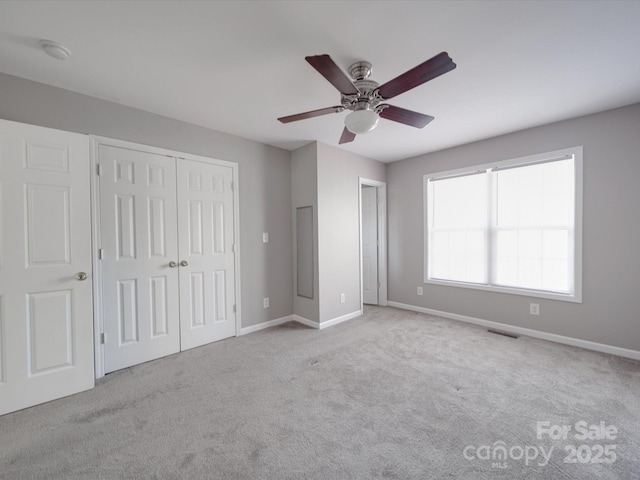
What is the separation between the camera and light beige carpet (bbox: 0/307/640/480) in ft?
4.83

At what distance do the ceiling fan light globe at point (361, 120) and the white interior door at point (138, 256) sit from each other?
2.04 metres

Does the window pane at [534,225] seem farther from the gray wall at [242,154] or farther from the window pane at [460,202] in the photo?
the gray wall at [242,154]

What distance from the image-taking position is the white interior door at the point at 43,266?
1932 millimetres

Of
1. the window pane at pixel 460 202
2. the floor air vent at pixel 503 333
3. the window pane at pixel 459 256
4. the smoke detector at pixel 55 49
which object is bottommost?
the floor air vent at pixel 503 333

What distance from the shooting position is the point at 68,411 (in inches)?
77.0

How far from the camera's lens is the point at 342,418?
6.05 ft

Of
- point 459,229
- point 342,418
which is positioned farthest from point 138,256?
point 459,229

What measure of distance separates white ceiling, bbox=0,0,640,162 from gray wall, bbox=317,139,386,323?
1.04 metres

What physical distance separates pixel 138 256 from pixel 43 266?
0.68m

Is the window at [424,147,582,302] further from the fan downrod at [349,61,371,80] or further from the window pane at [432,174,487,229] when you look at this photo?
the fan downrod at [349,61,371,80]

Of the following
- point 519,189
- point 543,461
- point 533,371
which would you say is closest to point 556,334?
point 533,371

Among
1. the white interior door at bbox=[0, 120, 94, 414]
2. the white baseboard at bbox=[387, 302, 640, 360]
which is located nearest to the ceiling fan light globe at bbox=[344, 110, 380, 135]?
the white interior door at bbox=[0, 120, 94, 414]

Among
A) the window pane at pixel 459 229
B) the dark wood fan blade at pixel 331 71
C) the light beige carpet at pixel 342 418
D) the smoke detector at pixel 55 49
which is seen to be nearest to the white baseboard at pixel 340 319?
the light beige carpet at pixel 342 418

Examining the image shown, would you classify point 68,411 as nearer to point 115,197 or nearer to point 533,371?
point 115,197
